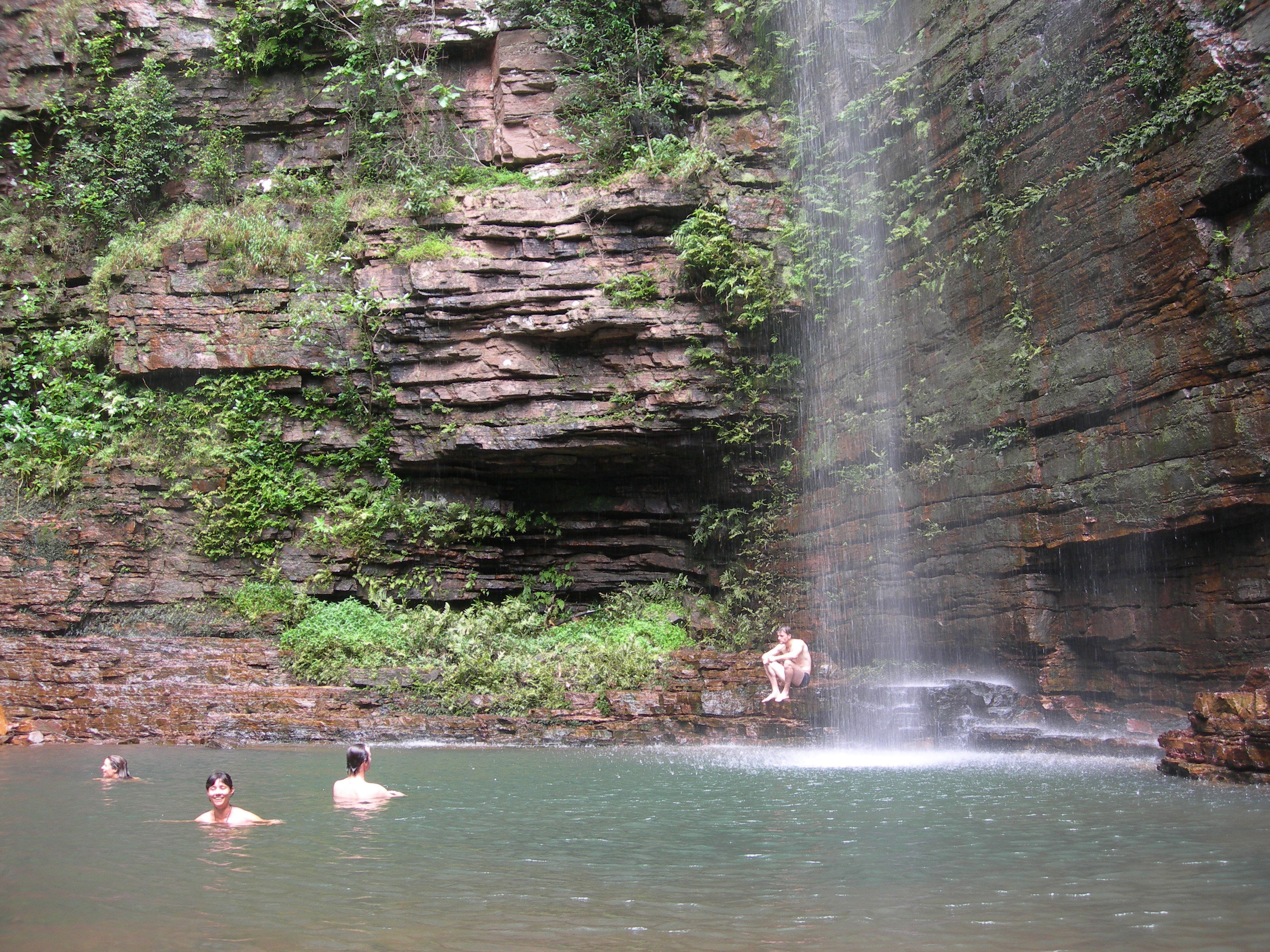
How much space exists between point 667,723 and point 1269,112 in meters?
8.96

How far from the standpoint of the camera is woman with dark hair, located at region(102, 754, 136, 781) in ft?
25.3

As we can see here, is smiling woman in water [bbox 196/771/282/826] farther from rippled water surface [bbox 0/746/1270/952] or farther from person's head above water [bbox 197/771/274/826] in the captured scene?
rippled water surface [bbox 0/746/1270/952]

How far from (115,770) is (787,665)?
7.25 metres

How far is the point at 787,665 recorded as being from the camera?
10430 millimetres

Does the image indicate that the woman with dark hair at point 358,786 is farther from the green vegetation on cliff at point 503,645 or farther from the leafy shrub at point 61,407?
the leafy shrub at point 61,407

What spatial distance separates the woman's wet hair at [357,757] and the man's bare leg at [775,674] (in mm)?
5026

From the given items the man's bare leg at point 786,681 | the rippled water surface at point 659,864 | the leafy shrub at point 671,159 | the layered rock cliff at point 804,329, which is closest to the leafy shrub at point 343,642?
the layered rock cliff at point 804,329

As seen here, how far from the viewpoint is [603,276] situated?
1349cm

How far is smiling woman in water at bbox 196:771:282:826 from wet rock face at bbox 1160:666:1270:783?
23.3 feet

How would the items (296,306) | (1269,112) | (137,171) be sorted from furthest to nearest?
(137,171) → (296,306) → (1269,112)

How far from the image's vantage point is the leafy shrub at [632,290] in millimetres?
13297

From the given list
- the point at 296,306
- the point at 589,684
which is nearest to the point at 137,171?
the point at 296,306

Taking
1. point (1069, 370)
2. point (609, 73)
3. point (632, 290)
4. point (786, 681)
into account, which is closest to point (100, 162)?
point (609, 73)

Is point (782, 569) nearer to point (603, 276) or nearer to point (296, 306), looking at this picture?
point (603, 276)
